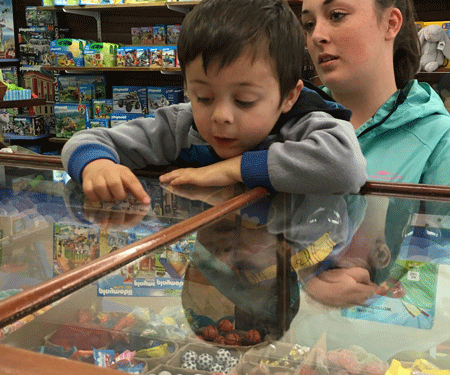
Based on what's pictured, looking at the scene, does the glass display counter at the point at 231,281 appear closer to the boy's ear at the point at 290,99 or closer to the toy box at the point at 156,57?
the boy's ear at the point at 290,99

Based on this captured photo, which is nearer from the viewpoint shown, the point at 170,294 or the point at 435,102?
the point at 170,294

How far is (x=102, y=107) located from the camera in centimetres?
405

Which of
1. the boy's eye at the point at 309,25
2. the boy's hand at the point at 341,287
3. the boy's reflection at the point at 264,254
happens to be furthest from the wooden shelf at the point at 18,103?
the boy's hand at the point at 341,287

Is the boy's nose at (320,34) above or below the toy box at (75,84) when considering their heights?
above

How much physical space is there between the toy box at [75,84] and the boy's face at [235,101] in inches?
140

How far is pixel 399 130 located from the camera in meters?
1.25

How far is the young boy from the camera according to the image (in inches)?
29.9

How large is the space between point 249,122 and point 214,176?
0.12 meters

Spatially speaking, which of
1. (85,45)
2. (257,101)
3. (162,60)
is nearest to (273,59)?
(257,101)

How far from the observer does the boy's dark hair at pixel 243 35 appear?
0.81 m

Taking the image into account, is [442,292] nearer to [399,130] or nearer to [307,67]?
[399,130]

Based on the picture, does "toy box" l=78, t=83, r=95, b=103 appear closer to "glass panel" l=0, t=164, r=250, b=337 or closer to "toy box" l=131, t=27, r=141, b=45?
"toy box" l=131, t=27, r=141, b=45

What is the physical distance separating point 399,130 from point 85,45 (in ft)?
11.0

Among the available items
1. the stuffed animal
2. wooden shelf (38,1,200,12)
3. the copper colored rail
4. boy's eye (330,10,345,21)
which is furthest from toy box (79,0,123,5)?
the copper colored rail
